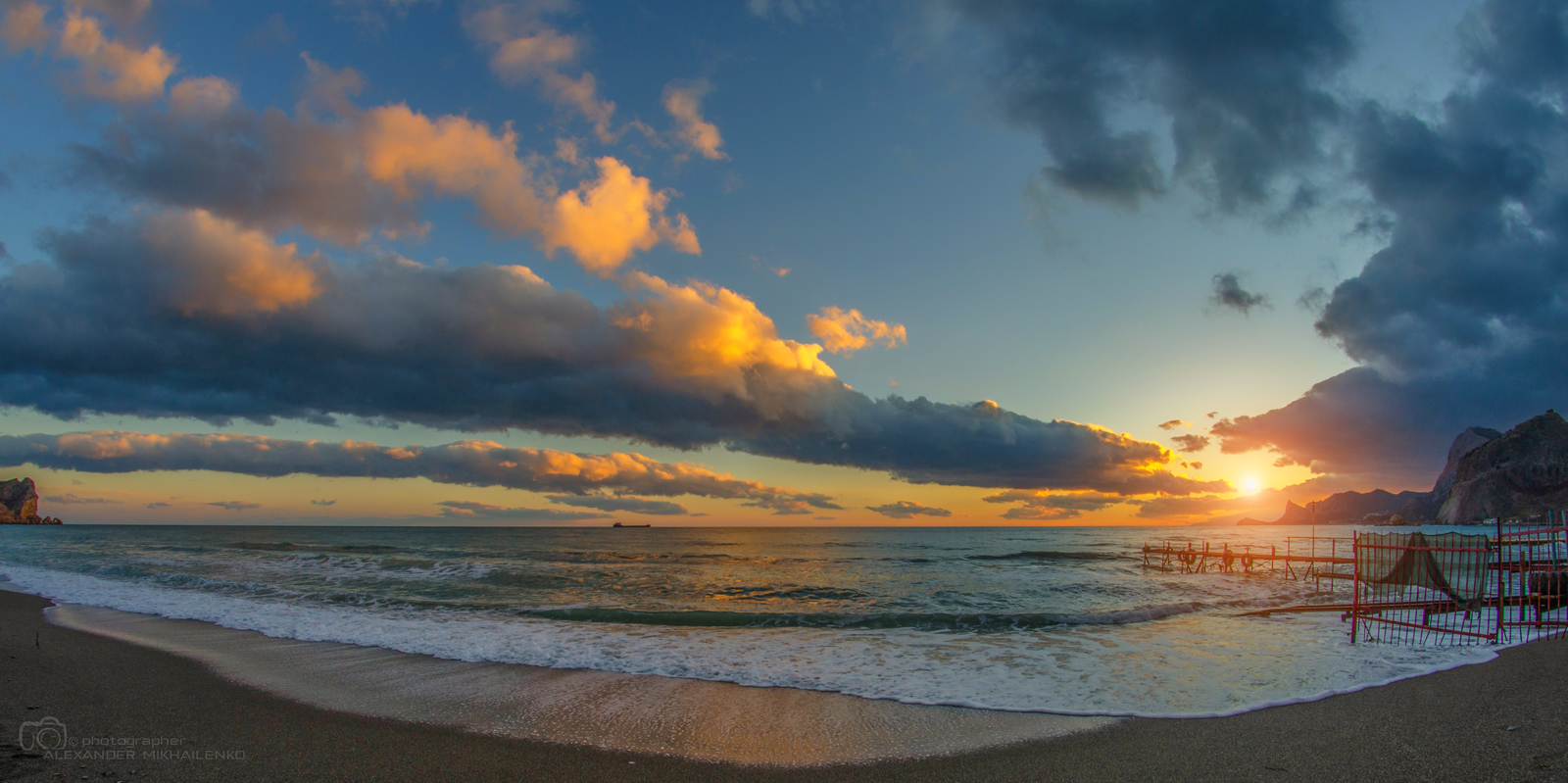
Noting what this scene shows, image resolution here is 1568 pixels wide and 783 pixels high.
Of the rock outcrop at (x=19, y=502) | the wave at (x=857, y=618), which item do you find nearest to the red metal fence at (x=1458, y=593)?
the wave at (x=857, y=618)

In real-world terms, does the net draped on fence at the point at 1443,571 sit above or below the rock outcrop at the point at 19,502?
above

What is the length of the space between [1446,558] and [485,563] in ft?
148

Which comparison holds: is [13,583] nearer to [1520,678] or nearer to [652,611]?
[652,611]

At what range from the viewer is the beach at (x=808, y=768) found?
638 cm

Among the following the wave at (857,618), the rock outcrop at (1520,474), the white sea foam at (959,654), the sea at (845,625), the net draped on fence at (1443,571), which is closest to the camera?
the white sea foam at (959,654)

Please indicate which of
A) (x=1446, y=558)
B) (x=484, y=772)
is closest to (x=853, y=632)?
(x=484, y=772)

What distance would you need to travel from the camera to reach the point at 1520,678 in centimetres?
1017

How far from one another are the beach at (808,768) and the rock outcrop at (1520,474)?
205 m

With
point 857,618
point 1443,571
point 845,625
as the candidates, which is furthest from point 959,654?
point 1443,571

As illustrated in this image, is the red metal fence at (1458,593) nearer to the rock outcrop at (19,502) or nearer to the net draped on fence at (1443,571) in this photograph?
the net draped on fence at (1443,571)

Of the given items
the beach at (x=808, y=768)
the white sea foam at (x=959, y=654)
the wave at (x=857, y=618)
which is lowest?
the wave at (x=857, y=618)

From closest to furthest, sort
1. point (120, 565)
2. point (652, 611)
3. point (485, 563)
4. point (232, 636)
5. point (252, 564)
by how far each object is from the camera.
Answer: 1. point (232, 636)
2. point (652, 611)
3. point (120, 565)
4. point (252, 564)
5. point (485, 563)

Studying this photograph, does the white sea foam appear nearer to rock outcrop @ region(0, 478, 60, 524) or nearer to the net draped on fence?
the net draped on fence

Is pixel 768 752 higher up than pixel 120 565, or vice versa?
pixel 768 752
